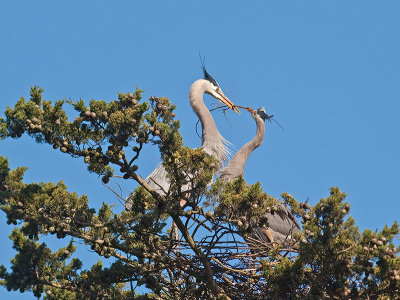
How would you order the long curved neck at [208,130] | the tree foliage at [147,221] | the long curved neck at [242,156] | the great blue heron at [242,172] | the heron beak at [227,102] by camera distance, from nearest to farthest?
1. the tree foliage at [147,221]
2. the great blue heron at [242,172]
3. the long curved neck at [242,156]
4. the long curved neck at [208,130]
5. the heron beak at [227,102]

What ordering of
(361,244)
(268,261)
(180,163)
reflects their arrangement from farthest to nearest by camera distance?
(268,261) < (180,163) < (361,244)

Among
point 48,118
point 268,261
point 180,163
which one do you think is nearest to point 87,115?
point 48,118

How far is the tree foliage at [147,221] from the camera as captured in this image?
647 centimetres

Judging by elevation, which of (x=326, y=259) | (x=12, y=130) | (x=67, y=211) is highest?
(x=12, y=130)

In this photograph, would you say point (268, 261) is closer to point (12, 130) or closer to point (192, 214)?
point (192, 214)

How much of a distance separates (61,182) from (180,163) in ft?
4.05

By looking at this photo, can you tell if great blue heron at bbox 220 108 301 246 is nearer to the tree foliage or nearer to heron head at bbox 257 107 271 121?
heron head at bbox 257 107 271 121

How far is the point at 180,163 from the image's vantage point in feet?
22.6

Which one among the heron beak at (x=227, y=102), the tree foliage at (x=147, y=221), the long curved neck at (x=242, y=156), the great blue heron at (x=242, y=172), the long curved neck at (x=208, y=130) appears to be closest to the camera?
the tree foliage at (x=147, y=221)

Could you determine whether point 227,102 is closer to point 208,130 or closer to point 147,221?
point 208,130

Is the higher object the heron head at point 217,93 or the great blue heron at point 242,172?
the heron head at point 217,93

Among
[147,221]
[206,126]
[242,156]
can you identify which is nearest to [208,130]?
[206,126]

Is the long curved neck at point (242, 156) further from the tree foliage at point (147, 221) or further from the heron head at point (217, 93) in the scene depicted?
the tree foliage at point (147, 221)

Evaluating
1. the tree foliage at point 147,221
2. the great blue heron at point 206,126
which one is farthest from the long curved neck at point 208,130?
the tree foliage at point 147,221
